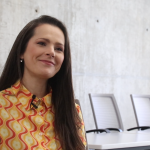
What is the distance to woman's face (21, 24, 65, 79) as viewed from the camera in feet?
4.53

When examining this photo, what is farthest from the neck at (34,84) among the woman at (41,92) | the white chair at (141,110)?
the white chair at (141,110)

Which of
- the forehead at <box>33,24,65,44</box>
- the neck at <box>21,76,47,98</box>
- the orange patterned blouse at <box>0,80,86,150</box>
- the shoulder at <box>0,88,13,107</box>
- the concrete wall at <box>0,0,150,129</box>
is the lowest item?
the orange patterned blouse at <box>0,80,86,150</box>

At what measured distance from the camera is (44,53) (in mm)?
1382

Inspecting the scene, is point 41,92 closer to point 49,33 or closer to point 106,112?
Result: point 49,33

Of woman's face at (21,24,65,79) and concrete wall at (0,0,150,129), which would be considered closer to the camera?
woman's face at (21,24,65,79)

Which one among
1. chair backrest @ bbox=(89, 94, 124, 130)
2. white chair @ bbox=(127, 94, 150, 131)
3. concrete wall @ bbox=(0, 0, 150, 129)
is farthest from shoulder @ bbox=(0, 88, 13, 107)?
concrete wall @ bbox=(0, 0, 150, 129)

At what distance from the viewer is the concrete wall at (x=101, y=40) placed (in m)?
4.63

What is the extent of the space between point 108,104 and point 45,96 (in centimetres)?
259

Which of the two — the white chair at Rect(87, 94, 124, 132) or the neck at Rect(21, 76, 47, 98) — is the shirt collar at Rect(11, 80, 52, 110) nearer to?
the neck at Rect(21, 76, 47, 98)

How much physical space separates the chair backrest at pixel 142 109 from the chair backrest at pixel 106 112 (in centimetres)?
32

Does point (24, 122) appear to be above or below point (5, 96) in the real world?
below

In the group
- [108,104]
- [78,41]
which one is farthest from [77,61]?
[108,104]

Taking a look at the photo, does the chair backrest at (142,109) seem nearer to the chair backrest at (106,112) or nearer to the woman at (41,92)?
the chair backrest at (106,112)

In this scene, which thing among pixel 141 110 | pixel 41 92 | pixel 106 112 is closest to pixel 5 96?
pixel 41 92
